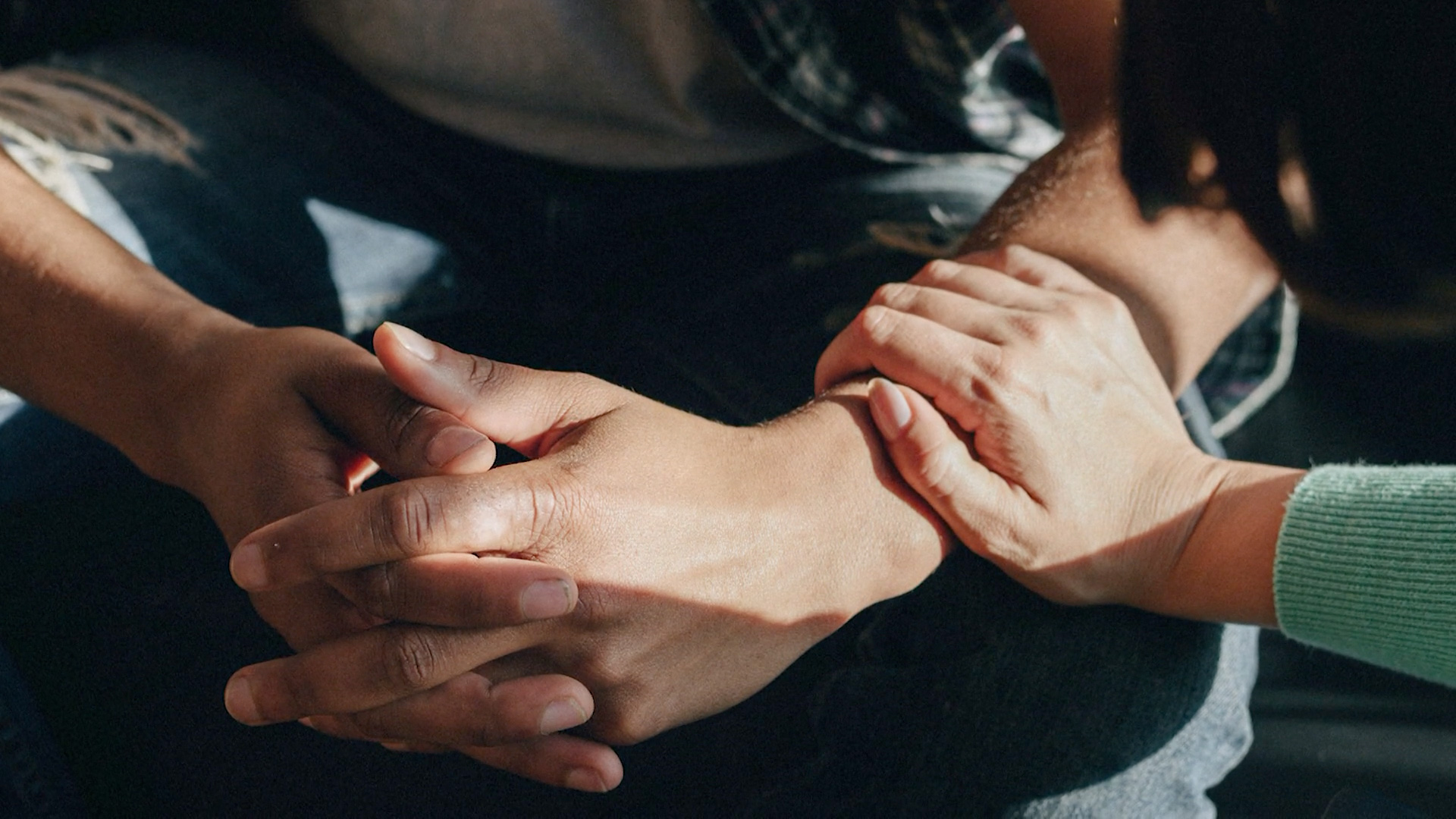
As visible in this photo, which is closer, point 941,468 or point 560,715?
point 560,715

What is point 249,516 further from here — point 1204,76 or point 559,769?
point 1204,76

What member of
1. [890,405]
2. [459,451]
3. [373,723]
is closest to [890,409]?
[890,405]

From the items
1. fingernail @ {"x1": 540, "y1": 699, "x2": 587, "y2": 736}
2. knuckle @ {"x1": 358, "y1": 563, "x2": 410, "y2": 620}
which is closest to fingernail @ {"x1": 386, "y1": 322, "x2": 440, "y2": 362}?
knuckle @ {"x1": 358, "y1": 563, "x2": 410, "y2": 620}

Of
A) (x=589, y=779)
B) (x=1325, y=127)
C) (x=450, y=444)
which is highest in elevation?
(x=1325, y=127)

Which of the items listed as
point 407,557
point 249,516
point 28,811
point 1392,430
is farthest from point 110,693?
point 1392,430

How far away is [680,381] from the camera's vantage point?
1.01 meters

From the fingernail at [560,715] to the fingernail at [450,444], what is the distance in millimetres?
172

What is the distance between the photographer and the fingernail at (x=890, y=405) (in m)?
0.77

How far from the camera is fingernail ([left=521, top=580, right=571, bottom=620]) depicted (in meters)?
0.61

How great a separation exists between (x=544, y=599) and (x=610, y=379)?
43 centimetres

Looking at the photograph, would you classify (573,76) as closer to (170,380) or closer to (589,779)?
(170,380)

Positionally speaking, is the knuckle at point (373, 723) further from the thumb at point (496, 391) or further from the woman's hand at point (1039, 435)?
the woman's hand at point (1039, 435)

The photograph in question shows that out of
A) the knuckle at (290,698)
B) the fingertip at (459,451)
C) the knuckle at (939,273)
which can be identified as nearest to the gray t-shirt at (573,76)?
the knuckle at (939,273)

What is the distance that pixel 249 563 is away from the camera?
618 mm
